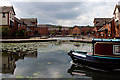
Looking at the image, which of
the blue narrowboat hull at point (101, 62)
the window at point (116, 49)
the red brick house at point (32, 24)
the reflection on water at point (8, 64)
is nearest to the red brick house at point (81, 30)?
the red brick house at point (32, 24)

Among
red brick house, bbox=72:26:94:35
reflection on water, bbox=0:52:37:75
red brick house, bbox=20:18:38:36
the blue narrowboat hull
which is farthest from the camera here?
red brick house, bbox=72:26:94:35

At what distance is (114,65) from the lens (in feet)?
29.9

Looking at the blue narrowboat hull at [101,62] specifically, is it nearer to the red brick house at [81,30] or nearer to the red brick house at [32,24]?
the red brick house at [32,24]

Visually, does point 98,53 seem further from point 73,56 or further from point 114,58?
point 73,56

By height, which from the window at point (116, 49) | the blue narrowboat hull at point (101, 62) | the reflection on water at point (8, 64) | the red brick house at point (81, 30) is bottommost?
the reflection on water at point (8, 64)

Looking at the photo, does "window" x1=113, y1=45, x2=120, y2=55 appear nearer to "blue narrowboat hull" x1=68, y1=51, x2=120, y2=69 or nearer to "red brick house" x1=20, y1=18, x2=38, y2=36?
"blue narrowboat hull" x1=68, y1=51, x2=120, y2=69

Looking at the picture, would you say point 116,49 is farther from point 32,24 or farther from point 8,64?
point 32,24

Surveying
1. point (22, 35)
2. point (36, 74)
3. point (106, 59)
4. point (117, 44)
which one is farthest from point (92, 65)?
point (22, 35)

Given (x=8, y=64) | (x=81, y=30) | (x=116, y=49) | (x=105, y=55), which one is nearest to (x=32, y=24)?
(x=81, y=30)

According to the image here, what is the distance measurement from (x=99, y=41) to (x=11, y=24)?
36.7 meters

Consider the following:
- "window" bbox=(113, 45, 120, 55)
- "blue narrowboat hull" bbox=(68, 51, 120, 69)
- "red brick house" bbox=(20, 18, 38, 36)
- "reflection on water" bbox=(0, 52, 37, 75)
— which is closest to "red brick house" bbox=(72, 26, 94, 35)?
"red brick house" bbox=(20, 18, 38, 36)

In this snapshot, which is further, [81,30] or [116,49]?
[81,30]

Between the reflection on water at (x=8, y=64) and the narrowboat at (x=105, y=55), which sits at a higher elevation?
the narrowboat at (x=105, y=55)

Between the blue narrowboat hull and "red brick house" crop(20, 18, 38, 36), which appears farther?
"red brick house" crop(20, 18, 38, 36)
